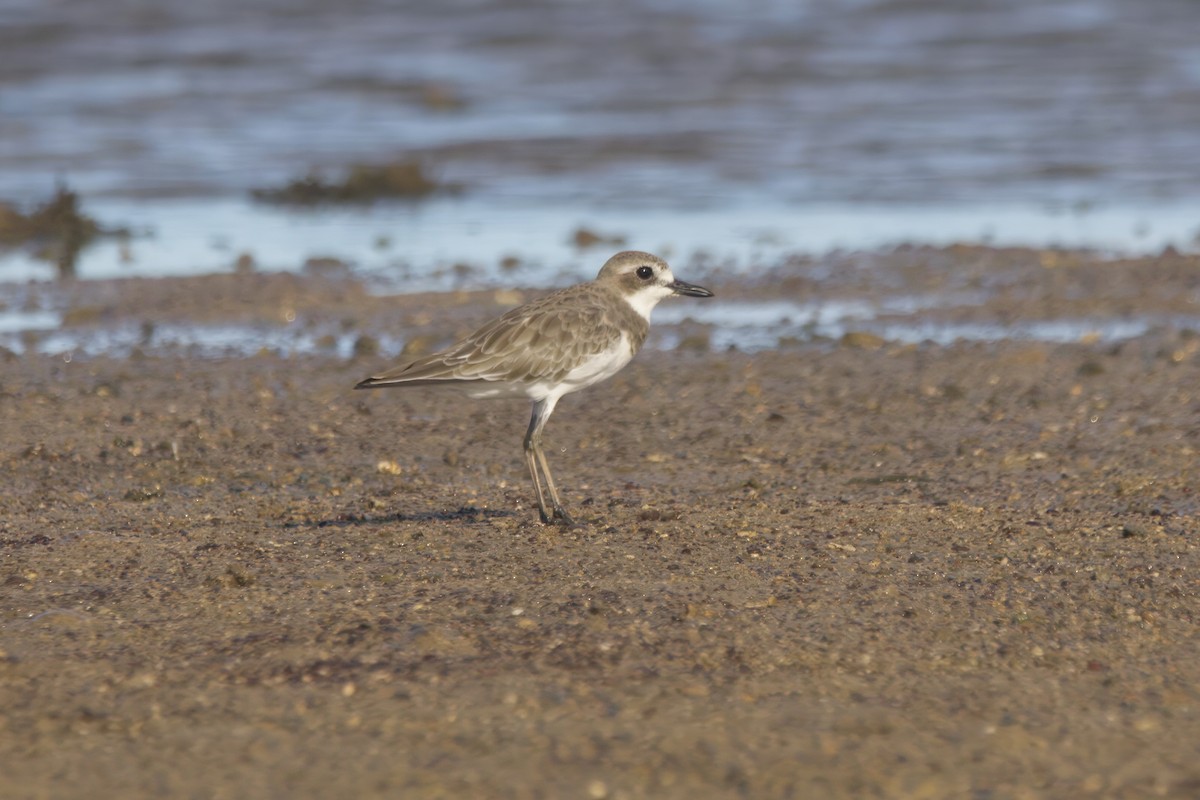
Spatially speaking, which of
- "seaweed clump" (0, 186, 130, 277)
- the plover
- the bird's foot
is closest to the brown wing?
the plover

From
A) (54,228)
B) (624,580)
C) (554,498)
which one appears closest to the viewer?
(624,580)

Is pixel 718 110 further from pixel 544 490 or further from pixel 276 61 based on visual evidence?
pixel 544 490

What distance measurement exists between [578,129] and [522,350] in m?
12.4

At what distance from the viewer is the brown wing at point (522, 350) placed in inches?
259

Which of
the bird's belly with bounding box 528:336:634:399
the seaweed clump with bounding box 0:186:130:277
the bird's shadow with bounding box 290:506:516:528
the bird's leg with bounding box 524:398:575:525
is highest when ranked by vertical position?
the bird's belly with bounding box 528:336:634:399

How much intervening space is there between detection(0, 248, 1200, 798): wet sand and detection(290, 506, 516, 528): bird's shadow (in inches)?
1.2

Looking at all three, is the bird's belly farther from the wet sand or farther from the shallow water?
the shallow water

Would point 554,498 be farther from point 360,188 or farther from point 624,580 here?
point 360,188

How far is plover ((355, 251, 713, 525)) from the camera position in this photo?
21.5 ft

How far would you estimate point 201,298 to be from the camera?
11266 mm

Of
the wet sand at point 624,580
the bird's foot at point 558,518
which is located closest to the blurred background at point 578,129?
the wet sand at point 624,580

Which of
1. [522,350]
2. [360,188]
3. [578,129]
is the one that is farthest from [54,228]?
[522,350]

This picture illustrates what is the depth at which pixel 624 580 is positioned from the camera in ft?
18.3

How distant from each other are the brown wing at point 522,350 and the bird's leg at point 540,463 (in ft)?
0.96
